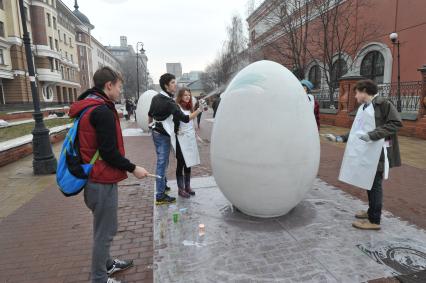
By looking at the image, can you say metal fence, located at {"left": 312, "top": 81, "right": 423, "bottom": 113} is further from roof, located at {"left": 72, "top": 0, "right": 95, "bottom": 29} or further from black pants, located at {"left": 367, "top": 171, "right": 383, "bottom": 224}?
roof, located at {"left": 72, "top": 0, "right": 95, "bottom": 29}

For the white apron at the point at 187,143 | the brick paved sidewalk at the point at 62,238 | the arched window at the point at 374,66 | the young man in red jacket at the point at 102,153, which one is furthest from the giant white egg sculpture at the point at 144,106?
the arched window at the point at 374,66

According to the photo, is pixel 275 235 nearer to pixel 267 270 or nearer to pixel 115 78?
pixel 267 270

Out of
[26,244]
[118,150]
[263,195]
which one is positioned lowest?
[26,244]

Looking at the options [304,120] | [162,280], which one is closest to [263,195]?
[304,120]

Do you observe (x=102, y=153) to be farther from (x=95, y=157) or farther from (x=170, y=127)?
(x=170, y=127)

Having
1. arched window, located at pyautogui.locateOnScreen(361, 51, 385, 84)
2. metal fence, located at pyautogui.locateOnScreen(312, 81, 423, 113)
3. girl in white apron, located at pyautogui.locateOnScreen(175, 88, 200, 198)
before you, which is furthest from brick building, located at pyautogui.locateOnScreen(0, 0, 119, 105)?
metal fence, located at pyautogui.locateOnScreen(312, 81, 423, 113)

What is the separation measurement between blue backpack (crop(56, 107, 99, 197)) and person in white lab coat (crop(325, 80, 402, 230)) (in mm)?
3157

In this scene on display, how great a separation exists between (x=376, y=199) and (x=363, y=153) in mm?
643

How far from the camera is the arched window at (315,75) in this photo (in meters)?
28.9

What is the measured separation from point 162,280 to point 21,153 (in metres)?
9.29

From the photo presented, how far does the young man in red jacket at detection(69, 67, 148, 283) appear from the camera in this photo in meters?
2.46

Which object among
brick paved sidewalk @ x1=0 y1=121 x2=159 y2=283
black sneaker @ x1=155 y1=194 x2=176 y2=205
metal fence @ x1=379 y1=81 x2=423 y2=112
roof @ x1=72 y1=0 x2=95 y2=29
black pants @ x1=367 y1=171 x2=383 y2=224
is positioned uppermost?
roof @ x1=72 y1=0 x2=95 y2=29

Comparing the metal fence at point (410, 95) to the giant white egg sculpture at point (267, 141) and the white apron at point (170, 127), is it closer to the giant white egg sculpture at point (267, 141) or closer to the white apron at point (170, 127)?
the giant white egg sculpture at point (267, 141)

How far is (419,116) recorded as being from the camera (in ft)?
37.8
